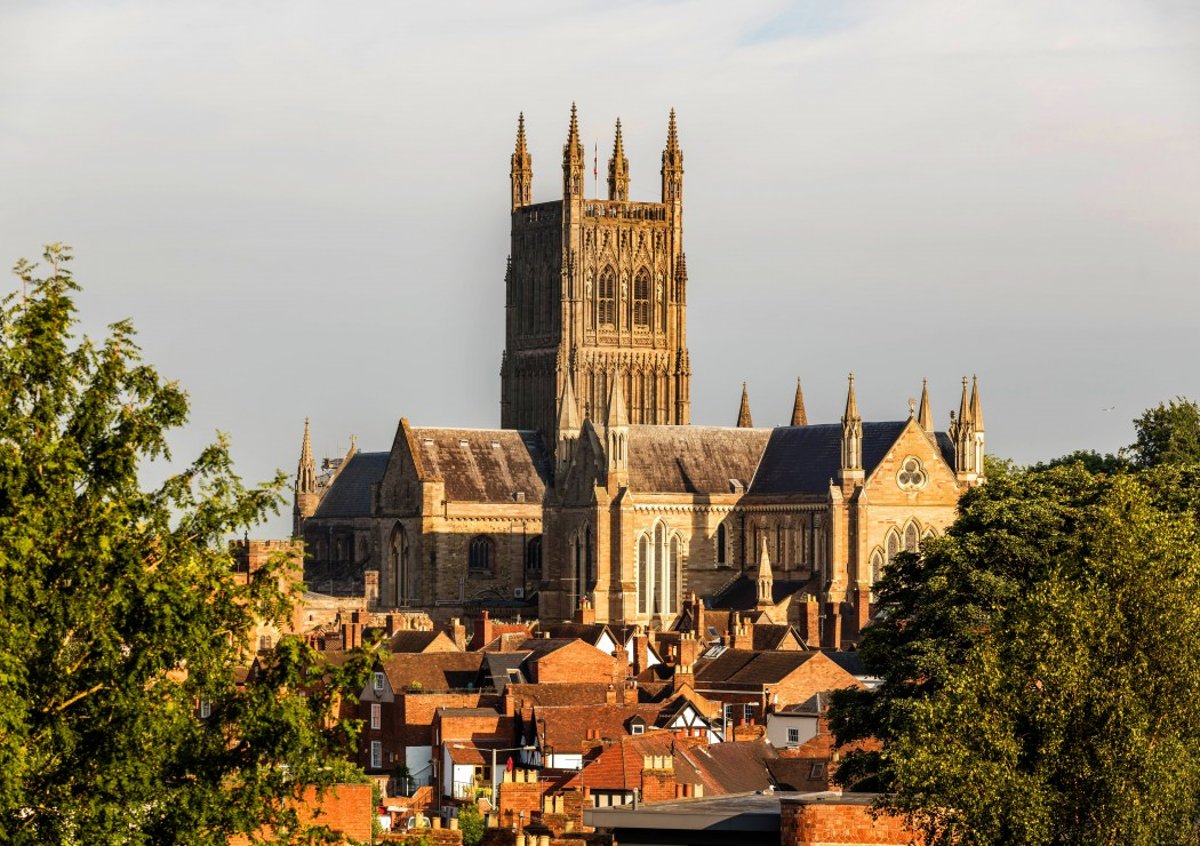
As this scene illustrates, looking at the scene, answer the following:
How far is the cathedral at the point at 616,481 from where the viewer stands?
130 meters

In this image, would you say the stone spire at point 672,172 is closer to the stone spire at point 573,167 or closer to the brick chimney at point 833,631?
the stone spire at point 573,167

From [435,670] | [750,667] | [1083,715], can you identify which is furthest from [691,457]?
[1083,715]

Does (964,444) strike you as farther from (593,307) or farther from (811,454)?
(593,307)

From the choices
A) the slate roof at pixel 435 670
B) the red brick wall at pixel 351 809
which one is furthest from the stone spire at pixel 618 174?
the red brick wall at pixel 351 809

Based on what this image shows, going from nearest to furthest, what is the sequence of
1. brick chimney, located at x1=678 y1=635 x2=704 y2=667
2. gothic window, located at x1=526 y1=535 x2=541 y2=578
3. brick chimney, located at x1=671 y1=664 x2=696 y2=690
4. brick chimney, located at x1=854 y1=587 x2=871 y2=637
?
brick chimney, located at x1=671 y1=664 x2=696 y2=690, brick chimney, located at x1=678 y1=635 x2=704 y2=667, brick chimney, located at x1=854 y1=587 x2=871 y2=637, gothic window, located at x1=526 y1=535 x2=541 y2=578

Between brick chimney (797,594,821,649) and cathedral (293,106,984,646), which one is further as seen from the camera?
cathedral (293,106,984,646)

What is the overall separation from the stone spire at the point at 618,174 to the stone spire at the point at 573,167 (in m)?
3.18

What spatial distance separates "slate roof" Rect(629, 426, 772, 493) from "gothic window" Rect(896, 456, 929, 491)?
→ 35.5 ft

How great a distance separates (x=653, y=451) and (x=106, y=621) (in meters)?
110

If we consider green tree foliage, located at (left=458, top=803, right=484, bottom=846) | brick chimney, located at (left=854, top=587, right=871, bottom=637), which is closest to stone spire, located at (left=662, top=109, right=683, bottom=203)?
brick chimney, located at (left=854, top=587, right=871, bottom=637)

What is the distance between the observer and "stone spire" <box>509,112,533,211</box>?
158 m

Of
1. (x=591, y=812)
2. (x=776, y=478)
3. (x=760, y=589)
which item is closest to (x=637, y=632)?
(x=760, y=589)

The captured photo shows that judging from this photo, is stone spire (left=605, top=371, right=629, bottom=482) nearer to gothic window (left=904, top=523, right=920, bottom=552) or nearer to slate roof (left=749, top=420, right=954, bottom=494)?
slate roof (left=749, top=420, right=954, bottom=494)

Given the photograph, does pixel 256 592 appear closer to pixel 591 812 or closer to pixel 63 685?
pixel 63 685
